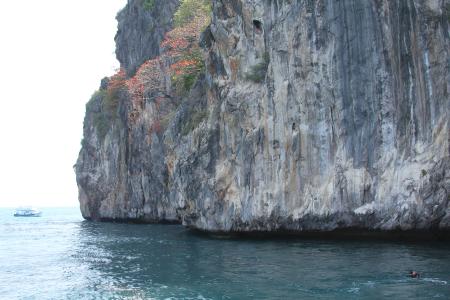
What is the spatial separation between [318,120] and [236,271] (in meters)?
11.6

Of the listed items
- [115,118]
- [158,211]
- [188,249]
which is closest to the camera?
[188,249]

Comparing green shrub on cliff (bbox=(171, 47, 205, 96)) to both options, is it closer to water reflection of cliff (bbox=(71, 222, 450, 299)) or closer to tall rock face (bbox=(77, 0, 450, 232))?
tall rock face (bbox=(77, 0, 450, 232))

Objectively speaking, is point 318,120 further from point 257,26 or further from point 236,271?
point 236,271

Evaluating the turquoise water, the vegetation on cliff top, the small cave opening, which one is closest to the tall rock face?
the small cave opening

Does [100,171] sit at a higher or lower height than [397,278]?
higher

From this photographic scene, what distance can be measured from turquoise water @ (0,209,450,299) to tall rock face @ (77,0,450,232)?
2323mm

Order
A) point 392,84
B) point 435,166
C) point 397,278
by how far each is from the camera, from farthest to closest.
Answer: point 392,84 → point 435,166 → point 397,278

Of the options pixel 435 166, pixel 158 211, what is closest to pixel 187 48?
pixel 158 211

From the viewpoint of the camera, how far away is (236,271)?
23453 millimetres

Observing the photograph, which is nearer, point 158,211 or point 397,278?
point 397,278

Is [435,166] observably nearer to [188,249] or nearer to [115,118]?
[188,249]

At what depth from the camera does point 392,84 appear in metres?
28.4

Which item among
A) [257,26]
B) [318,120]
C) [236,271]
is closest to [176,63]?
[257,26]

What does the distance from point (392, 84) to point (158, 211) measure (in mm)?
36582
